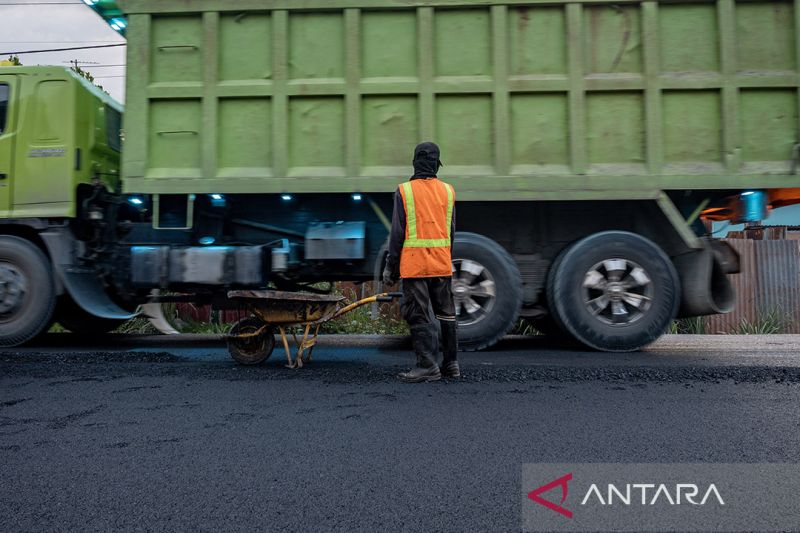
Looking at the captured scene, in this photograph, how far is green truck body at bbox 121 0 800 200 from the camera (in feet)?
18.4

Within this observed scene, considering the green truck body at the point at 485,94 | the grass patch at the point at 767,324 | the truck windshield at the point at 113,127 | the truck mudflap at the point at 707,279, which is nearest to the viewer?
the green truck body at the point at 485,94

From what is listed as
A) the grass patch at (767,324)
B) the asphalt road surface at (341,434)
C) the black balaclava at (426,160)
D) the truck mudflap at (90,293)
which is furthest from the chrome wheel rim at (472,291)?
the grass patch at (767,324)

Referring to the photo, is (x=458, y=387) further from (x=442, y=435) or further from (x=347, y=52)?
(x=347, y=52)

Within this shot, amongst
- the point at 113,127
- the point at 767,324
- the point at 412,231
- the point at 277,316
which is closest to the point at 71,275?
the point at 113,127

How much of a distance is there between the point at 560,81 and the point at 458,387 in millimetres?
3063

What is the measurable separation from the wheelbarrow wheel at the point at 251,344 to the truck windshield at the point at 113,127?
3035 millimetres

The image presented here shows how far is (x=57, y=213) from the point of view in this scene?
6.14 meters

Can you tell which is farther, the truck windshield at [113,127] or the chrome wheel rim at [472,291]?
the truck windshield at [113,127]

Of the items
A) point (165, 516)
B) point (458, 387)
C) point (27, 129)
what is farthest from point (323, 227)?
point (165, 516)

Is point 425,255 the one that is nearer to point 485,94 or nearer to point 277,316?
point 277,316

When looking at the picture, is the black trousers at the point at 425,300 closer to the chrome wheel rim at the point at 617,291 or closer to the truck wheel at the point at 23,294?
the chrome wheel rim at the point at 617,291

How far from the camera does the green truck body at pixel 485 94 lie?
18.4 ft

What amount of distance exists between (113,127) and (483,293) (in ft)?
14.4

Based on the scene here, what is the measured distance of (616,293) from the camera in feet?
18.6
